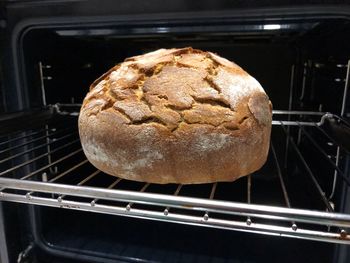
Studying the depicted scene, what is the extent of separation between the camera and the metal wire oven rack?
18.0 inches

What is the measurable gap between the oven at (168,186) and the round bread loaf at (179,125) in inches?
2.3

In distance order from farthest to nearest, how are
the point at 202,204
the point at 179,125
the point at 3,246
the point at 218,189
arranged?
the point at 218,189 < the point at 3,246 < the point at 179,125 < the point at 202,204

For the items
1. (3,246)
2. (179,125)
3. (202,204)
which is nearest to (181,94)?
(179,125)

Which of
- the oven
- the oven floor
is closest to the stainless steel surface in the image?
the oven

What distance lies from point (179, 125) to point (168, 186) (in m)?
0.58

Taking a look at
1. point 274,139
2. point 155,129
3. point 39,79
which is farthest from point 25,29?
point 274,139

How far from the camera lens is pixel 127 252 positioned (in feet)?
3.04

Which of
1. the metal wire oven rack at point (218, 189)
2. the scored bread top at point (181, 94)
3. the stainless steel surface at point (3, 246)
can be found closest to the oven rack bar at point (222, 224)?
the metal wire oven rack at point (218, 189)

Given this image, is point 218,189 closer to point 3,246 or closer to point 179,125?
point 179,125

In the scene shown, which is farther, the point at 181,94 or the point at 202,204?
the point at 181,94

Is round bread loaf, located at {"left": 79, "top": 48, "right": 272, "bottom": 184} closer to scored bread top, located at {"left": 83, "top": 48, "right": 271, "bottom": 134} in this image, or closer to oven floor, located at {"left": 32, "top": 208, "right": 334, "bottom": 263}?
scored bread top, located at {"left": 83, "top": 48, "right": 271, "bottom": 134}

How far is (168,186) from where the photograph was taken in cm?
112

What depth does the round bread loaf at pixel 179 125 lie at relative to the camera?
57cm

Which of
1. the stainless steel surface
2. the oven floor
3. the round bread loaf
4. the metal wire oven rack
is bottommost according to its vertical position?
the oven floor
